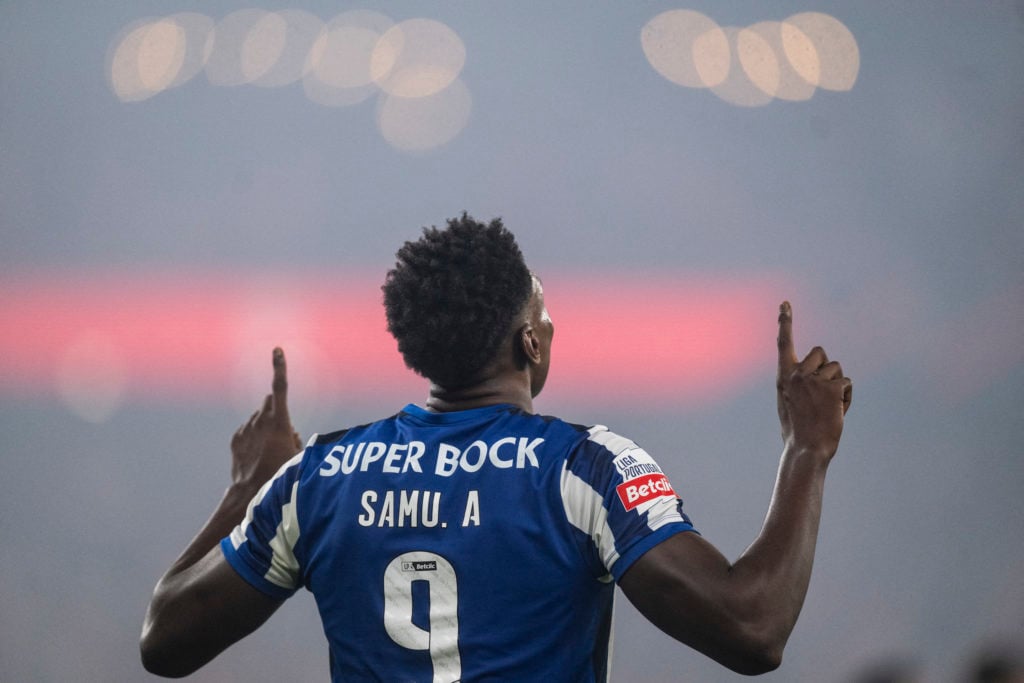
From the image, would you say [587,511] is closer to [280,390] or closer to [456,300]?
A: [456,300]

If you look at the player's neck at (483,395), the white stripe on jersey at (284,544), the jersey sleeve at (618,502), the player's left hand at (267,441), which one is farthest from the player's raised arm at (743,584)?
the player's left hand at (267,441)

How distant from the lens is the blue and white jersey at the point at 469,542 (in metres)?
0.96

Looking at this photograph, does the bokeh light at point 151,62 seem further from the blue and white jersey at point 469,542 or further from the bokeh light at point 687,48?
the blue and white jersey at point 469,542

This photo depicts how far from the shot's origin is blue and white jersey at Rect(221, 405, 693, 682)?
96cm

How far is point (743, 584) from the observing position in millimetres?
877

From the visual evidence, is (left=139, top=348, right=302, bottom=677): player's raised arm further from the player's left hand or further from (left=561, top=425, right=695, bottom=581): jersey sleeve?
(left=561, top=425, right=695, bottom=581): jersey sleeve

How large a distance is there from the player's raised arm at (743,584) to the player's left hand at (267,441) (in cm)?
57

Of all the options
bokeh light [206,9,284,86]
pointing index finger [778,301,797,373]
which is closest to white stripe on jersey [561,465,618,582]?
pointing index finger [778,301,797,373]

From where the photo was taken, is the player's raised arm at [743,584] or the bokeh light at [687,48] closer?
the player's raised arm at [743,584]

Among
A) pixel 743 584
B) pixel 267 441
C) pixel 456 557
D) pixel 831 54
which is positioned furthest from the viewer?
pixel 831 54

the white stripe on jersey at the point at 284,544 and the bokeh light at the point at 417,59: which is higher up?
the bokeh light at the point at 417,59

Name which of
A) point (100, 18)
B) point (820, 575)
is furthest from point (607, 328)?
point (100, 18)

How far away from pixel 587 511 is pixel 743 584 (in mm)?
171

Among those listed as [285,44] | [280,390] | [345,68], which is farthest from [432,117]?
[280,390]
